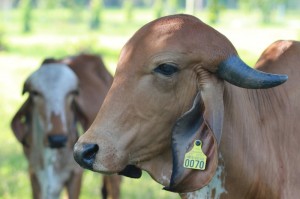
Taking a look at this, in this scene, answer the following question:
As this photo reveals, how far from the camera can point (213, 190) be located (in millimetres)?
3635

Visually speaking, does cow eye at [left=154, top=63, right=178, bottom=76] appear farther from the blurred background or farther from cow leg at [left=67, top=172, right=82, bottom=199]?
the blurred background

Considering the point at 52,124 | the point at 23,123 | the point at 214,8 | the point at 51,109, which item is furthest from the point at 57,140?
the point at 214,8

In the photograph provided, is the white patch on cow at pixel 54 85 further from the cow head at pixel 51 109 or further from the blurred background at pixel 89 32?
the blurred background at pixel 89 32

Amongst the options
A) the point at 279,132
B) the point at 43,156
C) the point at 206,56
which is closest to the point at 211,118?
the point at 206,56

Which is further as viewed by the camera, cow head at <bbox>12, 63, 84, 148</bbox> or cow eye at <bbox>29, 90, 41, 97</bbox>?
cow eye at <bbox>29, 90, 41, 97</bbox>

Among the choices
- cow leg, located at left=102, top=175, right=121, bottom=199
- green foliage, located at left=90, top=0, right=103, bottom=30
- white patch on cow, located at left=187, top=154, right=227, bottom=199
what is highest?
white patch on cow, located at left=187, top=154, right=227, bottom=199

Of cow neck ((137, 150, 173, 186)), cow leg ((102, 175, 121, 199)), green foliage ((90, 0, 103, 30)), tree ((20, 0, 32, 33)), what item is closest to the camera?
cow neck ((137, 150, 173, 186))

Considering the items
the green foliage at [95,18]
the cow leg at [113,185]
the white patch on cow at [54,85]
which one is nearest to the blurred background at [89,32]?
the green foliage at [95,18]

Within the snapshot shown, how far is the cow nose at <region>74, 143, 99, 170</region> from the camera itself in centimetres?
336

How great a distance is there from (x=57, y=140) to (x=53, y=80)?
0.63m

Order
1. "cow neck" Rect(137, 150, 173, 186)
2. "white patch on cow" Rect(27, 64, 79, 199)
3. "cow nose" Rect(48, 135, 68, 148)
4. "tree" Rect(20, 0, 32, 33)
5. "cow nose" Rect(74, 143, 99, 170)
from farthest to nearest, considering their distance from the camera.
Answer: "tree" Rect(20, 0, 32, 33) → "white patch on cow" Rect(27, 64, 79, 199) → "cow nose" Rect(48, 135, 68, 148) → "cow neck" Rect(137, 150, 173, 186) → "cow nose" Rect(74, 143, 99, 170)

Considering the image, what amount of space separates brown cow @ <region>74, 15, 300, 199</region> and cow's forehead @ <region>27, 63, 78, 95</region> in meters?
3.38

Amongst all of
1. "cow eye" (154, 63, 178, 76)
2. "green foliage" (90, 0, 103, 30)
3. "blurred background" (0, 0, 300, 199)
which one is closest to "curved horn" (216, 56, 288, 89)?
"cow eye" (154, 63, 178, 76)

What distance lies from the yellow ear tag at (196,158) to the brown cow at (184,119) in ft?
0.07
